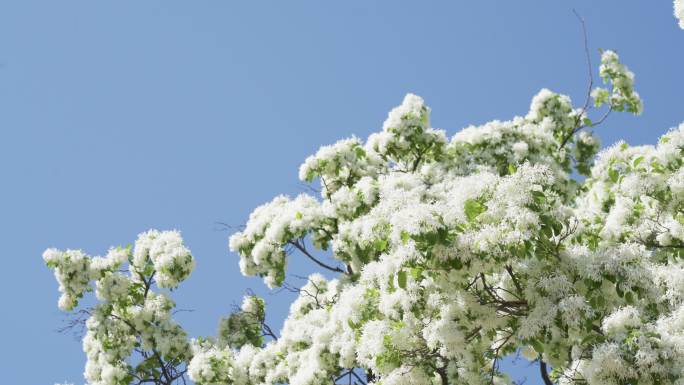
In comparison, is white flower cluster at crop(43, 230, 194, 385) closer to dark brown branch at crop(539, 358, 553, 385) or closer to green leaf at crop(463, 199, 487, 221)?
dark brown branch at crop(539, 358, 553, 385)

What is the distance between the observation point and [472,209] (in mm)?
8422

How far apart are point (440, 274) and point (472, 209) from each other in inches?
33.6

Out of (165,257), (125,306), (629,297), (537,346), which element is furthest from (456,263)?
(125,306)

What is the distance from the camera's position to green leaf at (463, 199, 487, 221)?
331 inches

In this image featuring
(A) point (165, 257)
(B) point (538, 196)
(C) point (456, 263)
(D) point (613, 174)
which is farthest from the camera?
(A) point (165, 257)

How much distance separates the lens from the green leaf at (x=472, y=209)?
8398mm

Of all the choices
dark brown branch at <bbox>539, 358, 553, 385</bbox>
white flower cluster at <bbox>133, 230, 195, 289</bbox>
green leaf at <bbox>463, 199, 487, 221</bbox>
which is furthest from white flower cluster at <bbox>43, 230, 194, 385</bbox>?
green leaf at <bbox>463, 199, 487, 221</bbox>

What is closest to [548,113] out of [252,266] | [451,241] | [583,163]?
[583,163]

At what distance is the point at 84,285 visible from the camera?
1683 centimetres

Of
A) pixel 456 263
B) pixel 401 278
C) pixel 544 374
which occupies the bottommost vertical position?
pixel 456 263

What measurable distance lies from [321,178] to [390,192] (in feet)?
21.8

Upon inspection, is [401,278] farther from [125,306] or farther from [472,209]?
[125,306]

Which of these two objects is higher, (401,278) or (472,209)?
(472,209)

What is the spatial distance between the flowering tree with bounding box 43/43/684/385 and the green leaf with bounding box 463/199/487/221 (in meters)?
0.02
